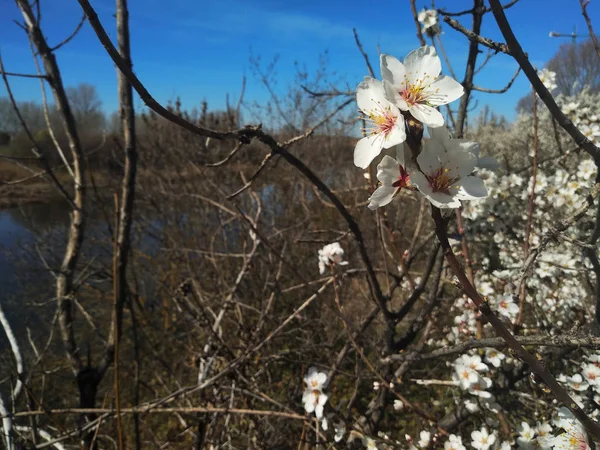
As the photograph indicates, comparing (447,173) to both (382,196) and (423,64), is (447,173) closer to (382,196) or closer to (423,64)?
(382,196)

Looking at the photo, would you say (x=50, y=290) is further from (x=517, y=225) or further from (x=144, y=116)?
(x=517, y=225)

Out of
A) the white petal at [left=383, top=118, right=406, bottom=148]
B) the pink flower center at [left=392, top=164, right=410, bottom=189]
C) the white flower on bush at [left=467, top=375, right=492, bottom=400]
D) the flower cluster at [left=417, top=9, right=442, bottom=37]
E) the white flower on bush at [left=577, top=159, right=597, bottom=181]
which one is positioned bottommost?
the white flower on bush at [left=467, top=375, right=492, bottom=400]

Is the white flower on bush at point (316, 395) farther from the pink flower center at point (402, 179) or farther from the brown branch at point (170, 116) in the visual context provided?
the pink flower center at point (402, 179)

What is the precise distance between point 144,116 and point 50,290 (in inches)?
110

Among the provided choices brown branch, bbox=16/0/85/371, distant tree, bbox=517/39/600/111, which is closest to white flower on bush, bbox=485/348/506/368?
brown branch, bbox=16/0/85/371

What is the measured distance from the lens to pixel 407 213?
5.78 m

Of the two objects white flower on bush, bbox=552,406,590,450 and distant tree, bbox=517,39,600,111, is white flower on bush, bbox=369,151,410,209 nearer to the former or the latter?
white flower on bush, bbox=552,406,590,450

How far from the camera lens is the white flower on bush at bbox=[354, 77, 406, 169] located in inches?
22.5

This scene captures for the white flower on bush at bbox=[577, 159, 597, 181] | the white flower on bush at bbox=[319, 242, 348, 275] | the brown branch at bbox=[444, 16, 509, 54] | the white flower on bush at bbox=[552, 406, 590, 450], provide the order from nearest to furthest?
the brown branch at bbox=[444, 16, 509, 54]
the white flower on bush at bbox=[552, 406, 590, 450]
the white flower on bush at bbox=[319, 242, 348, 275]
the white flower on bush at bbox=[577, 159, 597, 181]

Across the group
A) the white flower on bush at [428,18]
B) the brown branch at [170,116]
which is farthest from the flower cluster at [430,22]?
the brown branch at [170,116]

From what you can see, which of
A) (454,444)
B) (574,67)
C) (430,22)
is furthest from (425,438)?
(574,67)

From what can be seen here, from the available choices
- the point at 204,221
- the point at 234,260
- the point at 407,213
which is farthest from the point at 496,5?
the point at 407,213

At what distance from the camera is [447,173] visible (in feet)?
1.98

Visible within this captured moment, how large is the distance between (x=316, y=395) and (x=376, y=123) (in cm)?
101
